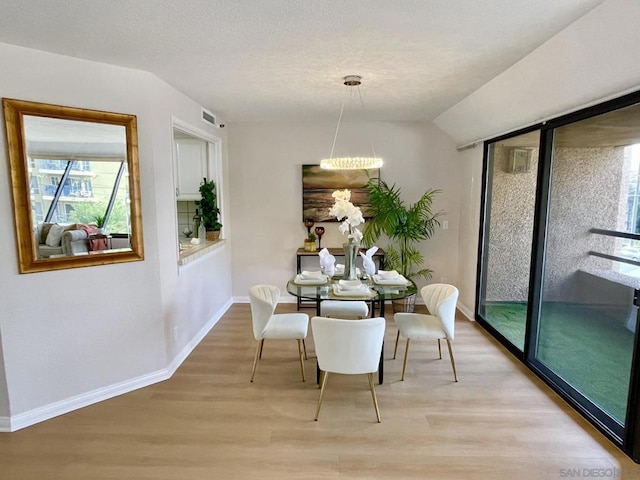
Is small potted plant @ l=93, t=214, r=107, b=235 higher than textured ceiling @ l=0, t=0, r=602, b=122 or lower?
lower

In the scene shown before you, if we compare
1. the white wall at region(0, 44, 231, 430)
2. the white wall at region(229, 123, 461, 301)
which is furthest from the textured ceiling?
the white wall at region(229, 123, 461, 301)

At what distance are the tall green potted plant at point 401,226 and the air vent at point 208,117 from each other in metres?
2.10

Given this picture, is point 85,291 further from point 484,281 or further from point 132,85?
point 484,281

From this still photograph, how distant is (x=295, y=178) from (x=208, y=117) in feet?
4.57

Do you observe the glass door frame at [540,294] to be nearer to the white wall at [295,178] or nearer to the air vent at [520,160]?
the air vent at [520,160]

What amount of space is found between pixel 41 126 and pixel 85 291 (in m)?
1.17

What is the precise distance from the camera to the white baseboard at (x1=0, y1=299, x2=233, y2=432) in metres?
2.46

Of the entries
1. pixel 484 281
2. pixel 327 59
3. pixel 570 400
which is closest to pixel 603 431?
pixel 570 400

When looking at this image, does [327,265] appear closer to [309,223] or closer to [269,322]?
[269,322]

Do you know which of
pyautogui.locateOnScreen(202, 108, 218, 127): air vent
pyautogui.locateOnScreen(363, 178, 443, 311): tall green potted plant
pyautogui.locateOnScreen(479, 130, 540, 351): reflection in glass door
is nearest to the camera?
pyautogui.locateOnScreen(479, 130, 540, 351): reflection in glass door

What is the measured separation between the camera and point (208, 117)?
13.8ft

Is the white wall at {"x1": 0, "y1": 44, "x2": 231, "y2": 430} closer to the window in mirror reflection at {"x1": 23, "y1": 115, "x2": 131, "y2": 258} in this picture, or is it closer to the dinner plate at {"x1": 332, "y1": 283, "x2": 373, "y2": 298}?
the window in mirror reflection at {"x1": 23, "y1": 115, "x2": 131, "y2": 258}

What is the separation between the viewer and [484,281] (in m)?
4.43

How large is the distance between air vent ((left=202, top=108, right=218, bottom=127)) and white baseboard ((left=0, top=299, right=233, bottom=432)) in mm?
2484
